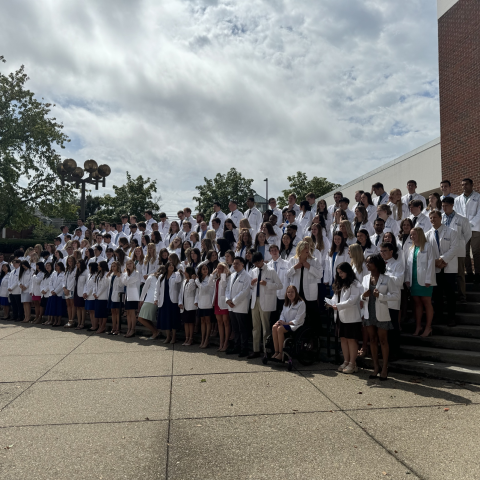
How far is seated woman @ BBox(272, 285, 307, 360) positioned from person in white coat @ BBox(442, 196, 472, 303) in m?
3.21

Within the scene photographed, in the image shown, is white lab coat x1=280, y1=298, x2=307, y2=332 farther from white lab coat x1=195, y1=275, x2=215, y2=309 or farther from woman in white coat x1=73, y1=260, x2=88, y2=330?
woman in white coat x1=73, y1=260, x2=88, y2=330

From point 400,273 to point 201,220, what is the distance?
26.5 feet

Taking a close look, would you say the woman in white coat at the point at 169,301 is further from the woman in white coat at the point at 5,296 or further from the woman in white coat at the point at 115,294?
the woman in white coat at the point at 5,296

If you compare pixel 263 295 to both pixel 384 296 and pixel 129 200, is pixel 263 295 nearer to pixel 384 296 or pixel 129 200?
pixel 384 296

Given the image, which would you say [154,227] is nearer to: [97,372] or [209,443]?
[97,372]

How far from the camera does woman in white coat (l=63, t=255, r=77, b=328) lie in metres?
13.5

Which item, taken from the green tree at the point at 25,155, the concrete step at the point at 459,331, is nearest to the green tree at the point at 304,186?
the green tree at the point at 25,155

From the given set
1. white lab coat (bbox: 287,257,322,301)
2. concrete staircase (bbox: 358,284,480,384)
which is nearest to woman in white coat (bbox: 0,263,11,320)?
white lab coat (bbox: 287,257,322,301)

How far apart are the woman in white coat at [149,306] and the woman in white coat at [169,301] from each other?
1.02 feet

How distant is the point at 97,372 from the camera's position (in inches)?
306

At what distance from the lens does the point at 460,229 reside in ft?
27.2

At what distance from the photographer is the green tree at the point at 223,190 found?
158 ft

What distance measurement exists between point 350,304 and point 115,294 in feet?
23.5

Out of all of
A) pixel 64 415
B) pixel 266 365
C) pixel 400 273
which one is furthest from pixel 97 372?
pixel 400 273
